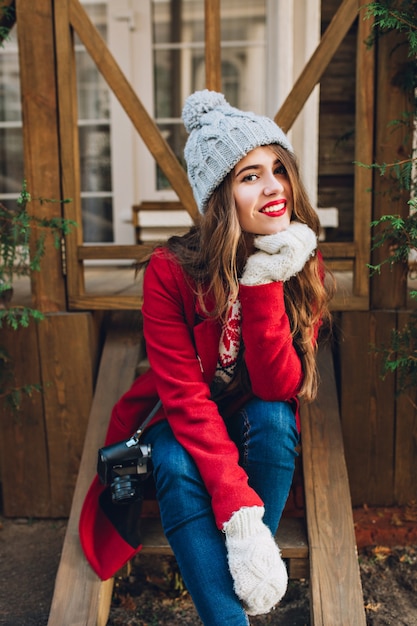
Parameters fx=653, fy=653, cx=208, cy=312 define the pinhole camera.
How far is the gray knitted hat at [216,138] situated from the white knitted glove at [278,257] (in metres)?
0.21

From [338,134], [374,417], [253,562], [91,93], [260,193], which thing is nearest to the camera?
[253,562]

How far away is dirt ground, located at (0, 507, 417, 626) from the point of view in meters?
1.93

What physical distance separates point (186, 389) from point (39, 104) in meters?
1.15

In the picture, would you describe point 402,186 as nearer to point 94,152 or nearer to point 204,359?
point 204,359

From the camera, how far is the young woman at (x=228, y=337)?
1.53m

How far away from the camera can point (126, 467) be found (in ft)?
5.64

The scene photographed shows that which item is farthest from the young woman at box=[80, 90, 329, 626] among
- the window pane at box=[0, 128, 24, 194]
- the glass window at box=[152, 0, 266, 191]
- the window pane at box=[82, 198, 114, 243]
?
the window pane at box=[0, 128, 24, 194]

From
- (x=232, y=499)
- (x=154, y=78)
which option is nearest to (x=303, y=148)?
(x=154, y=78)

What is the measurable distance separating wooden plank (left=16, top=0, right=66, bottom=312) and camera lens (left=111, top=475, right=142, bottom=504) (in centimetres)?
89

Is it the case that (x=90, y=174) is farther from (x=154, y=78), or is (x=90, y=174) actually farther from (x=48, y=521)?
(x=48, y=521)

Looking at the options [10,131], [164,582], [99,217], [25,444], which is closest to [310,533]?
[164,582]

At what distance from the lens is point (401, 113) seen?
2047 millimetres

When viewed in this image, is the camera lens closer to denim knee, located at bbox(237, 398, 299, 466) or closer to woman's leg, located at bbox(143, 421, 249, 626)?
woman's leg, located at bbox(143, 421, 249, 626)

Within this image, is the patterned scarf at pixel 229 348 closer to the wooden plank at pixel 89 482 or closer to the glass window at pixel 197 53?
the wooden plank at pixel 89 482
